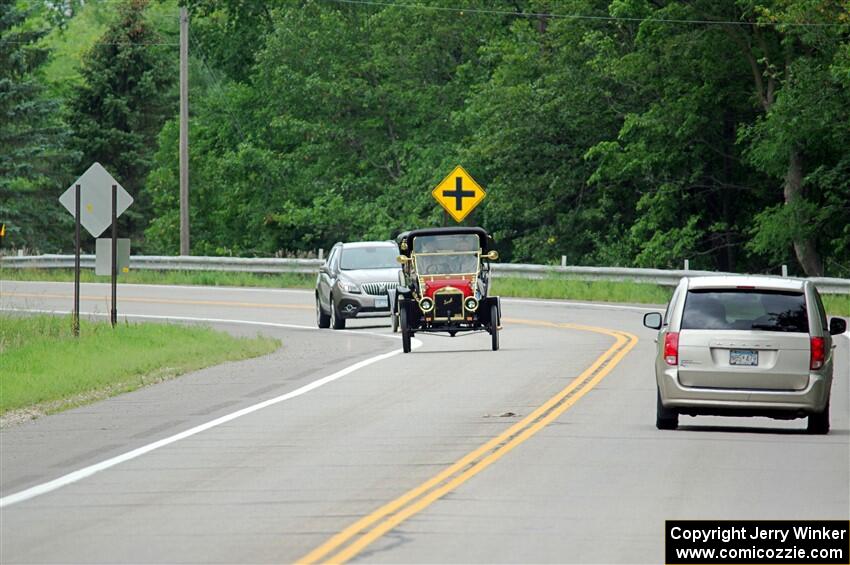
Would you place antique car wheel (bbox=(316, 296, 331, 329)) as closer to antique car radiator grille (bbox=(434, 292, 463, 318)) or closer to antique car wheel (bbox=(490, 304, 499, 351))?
antique car radiator grille (bbox=(434, 292, 463, 318))

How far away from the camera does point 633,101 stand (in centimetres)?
5428

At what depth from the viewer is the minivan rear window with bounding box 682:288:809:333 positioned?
1762 centimetres

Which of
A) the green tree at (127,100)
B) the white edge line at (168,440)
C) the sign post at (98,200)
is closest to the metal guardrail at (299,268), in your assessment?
the sign post at (98,200)

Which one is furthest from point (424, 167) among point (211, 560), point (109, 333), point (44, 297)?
point (211, 560)

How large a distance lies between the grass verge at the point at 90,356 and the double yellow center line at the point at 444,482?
575cm

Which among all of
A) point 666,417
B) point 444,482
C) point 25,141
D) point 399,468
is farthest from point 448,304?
point 25,141

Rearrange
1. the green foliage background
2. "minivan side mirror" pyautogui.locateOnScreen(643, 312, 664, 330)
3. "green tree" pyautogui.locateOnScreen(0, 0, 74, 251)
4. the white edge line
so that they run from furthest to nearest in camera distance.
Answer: "green tree" pyautogui.locateOnScreen(0, 0, 74, 251) → the green foliage background → "minivan side mirror" pyautogui.locateOnScreen(643, 312, 664, 330) → the white edge line

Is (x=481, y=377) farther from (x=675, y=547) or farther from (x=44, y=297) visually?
(x=44, y=297)

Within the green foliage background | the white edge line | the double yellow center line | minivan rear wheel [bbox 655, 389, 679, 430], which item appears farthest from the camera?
the green foliage background

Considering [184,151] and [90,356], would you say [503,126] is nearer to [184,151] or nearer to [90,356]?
[184,151]

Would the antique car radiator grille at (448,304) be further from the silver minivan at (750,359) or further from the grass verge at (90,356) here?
the silver minivan at (750,359)

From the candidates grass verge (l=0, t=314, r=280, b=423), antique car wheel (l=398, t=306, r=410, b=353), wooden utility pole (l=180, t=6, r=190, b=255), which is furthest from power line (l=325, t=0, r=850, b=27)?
antique car wheel (l=398, t=306, r=410, b=353)

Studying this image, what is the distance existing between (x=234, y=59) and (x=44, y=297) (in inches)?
1147

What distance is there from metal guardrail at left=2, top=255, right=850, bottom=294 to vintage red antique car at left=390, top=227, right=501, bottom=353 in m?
13.0
